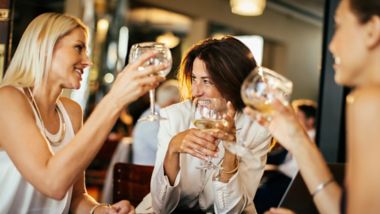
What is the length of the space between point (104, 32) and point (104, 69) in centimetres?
55

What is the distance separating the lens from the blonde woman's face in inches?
73.9

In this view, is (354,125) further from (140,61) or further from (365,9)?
(140,61)

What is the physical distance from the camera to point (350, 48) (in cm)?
121

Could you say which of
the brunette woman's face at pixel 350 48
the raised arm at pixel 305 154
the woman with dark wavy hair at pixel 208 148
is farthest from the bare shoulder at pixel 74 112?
the brunette woman's face at pixel 350 48

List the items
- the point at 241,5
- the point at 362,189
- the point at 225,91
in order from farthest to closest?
the point at 241,5 → the point at 225,91 → the point at 362,189

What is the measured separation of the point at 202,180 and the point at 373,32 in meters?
1.04

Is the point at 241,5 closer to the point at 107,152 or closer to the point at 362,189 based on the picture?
the point at 107,152

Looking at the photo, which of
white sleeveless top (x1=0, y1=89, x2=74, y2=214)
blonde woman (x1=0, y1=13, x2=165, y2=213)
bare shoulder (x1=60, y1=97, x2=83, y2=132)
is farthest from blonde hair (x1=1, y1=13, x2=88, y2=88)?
bare shoulder (x1=60, y1=97, x2=83, y2=132)

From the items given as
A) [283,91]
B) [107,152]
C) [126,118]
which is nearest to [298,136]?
[283,91]

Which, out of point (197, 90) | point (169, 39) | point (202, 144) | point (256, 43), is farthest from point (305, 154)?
point (169, 39)

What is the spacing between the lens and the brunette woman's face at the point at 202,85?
214 cm

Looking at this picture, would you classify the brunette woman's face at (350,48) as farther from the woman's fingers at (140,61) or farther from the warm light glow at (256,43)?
the warm light glow at (256,43)

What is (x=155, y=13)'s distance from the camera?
8.84 meters

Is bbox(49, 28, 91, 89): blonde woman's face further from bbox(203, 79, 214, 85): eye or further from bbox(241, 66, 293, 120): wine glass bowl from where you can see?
bbox(241, 66, 293, 120): wine glass bowl
